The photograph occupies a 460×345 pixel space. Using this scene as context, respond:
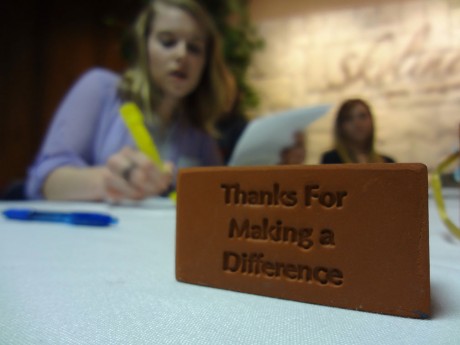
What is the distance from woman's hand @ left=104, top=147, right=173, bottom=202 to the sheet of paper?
15 centimetres

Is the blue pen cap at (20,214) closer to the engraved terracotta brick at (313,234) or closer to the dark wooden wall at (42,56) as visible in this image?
the engraved terracotta brick at (313,234)

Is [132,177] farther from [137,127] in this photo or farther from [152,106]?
[152,106]

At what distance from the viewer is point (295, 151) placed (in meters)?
0.68

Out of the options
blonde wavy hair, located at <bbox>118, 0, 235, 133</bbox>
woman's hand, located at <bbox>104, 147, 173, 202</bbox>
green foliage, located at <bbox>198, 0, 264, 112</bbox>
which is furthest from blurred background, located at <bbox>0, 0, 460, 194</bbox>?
blonde wavy hair, located at <bbox>118, 0, 235, 133</bbox>

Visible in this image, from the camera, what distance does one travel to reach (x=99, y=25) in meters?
2.30

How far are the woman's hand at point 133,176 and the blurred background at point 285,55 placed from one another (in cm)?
30

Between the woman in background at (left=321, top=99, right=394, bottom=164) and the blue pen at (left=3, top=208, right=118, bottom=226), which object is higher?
the woman in background at (left=321, top=99, right=394, bottom=164)

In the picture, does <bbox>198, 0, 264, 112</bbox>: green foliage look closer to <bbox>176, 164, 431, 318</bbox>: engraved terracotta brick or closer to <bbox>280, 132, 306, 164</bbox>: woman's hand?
<bbox>280, 132, 306, 164</bbox>: woman's hand

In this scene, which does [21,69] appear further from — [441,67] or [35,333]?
[35,333]

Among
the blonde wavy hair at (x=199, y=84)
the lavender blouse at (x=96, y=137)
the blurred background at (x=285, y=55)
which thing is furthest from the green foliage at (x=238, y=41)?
the lavender blouse at (x=96, y=137)

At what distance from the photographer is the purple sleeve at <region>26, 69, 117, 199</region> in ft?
Result: 3.13

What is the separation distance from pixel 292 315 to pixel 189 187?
0.33 feet

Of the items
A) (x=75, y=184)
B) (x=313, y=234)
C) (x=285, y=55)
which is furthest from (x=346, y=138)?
(x=285, y=55)

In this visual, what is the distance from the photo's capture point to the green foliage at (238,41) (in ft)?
6.10
